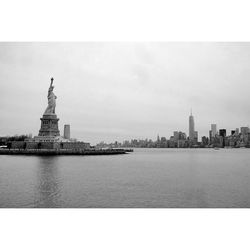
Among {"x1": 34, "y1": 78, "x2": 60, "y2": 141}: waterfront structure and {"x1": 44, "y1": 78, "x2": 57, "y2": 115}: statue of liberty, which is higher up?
{"x1": 44, "y1": 78, "x2": 57, "y2": 115}: statue of liberty

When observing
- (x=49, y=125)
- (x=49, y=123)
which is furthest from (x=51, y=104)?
(x=49, y=125)

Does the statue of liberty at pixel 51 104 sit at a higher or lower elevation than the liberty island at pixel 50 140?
higher

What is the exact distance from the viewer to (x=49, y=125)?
32.2 m

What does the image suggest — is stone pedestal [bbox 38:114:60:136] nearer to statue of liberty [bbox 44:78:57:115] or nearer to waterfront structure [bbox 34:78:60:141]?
waterfront structure [bbox 34:78:60:141]

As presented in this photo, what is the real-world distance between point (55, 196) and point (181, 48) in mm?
6956

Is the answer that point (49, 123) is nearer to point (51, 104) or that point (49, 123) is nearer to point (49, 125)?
point (49, 125)

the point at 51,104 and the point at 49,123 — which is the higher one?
the point at 51,104

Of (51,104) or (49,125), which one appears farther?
(51,104)

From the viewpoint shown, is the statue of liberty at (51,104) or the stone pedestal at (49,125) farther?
the stone pedestal at (49,125)

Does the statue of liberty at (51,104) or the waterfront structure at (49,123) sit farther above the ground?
the statue of liberty at (51,104)

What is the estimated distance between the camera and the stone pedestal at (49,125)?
3219 cm

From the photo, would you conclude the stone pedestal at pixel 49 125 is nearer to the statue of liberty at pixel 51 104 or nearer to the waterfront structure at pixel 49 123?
the waterfront structure at pixel 49 123

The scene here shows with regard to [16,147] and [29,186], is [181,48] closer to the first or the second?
[29,186]

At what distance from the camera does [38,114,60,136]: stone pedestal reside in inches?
1267
